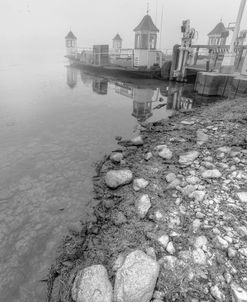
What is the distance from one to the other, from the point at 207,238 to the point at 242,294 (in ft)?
1.99

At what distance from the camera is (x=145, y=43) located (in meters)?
17.6

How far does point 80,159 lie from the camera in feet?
15.6

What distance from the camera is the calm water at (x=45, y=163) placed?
8.25ft

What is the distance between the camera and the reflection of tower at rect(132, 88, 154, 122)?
8.08 meters

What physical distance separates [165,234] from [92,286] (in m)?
0.97

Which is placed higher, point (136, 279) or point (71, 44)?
point (71, 44)

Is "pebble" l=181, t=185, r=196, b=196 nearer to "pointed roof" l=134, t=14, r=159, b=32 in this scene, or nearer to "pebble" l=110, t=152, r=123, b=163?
"pebble" l=110, t=152, r=123, b=163

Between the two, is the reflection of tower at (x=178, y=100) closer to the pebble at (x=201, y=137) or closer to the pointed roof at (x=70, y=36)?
the pebble at (x=201, y=137)

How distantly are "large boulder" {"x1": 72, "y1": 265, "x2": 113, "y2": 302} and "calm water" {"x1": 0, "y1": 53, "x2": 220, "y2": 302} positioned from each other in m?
0.44

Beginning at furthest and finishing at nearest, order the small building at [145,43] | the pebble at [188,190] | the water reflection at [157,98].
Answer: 1. the small building at [145,43]
2. the water reflection at [157,98]
3. the pebble at [188,190]

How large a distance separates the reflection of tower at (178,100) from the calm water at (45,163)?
48mm

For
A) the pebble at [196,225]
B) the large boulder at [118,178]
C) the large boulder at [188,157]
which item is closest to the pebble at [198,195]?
the pebble at [196,225]

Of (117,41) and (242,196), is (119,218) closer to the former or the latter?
(242,196)

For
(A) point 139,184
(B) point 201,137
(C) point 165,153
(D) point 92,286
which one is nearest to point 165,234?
(D) point 92,286
